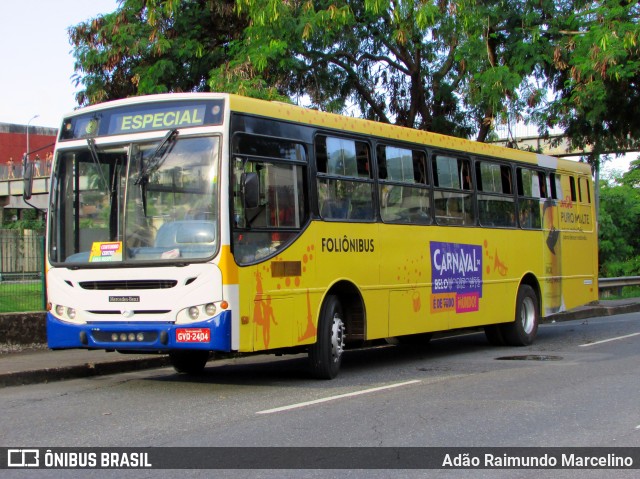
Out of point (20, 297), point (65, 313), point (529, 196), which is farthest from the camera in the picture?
point (529, 196)

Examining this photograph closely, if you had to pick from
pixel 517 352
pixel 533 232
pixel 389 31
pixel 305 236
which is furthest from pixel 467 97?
pixel 305 236

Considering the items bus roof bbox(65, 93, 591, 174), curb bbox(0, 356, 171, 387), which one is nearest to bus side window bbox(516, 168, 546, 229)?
bus roof bbox(65, 93, 591, 174)

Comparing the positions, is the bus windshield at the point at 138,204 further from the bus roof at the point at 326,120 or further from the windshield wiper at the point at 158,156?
the bus roof at the point at 326,120

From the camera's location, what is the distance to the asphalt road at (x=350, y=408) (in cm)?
716

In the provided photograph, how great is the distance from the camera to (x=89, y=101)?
60.4ft

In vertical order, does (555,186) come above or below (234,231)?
above

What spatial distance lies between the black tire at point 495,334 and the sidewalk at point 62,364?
5.96 m

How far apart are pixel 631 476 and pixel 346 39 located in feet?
46.3

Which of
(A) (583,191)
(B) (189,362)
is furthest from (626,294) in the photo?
(B) (189,362)

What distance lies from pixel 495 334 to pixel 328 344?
5802 millimetres

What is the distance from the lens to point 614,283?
28.4m

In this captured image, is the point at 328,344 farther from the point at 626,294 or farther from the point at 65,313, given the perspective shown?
the point at 626,294

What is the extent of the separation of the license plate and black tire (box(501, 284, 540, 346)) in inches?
306

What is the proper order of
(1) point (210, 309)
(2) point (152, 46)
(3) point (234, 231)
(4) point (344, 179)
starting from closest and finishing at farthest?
(1) point (210, 309) < (3) point (234, 231) < (4) point (344, 179) < (2) point (152, 46)
